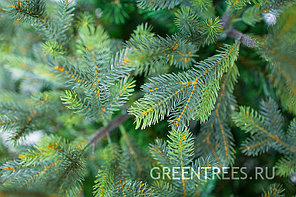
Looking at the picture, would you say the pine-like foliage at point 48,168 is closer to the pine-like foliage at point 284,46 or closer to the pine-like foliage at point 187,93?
the pine-like foliage at point 187,93

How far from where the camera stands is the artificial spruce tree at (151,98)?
0.48 m

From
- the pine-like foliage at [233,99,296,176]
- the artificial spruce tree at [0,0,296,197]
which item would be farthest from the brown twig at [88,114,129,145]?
the pine-like foliage at [233,99,296,176]

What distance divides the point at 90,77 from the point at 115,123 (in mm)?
240

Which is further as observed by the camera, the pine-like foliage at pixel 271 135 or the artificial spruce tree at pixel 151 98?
the pine-like foliage at pixel 271 135

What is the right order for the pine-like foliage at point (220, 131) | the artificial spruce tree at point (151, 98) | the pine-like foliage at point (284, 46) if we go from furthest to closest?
1. the pine-like foliage at point (220, 131)
2. the artificial spruce tree at point (151, 98)
3. the pine-like foliage at point (284, 46)

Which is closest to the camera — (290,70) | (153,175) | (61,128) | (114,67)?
(290,70)

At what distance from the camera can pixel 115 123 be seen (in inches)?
26.9

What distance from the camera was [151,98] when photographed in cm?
48

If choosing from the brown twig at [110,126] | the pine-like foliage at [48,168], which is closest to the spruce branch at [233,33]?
the brown twig at [110,126]

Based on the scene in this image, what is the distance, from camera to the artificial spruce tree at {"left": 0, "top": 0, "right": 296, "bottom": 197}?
48cm

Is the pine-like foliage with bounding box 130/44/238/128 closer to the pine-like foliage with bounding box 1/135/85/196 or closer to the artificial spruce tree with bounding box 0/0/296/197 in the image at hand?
the artificial spruce tree with bounding box 0/0/296/197

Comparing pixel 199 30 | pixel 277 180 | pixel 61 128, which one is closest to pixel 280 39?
pixel 199 30

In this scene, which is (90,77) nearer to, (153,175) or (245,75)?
(153,175)

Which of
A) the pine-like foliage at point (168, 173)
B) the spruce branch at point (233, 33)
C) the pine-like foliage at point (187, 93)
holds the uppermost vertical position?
the spruce branch at point (233, 33)
